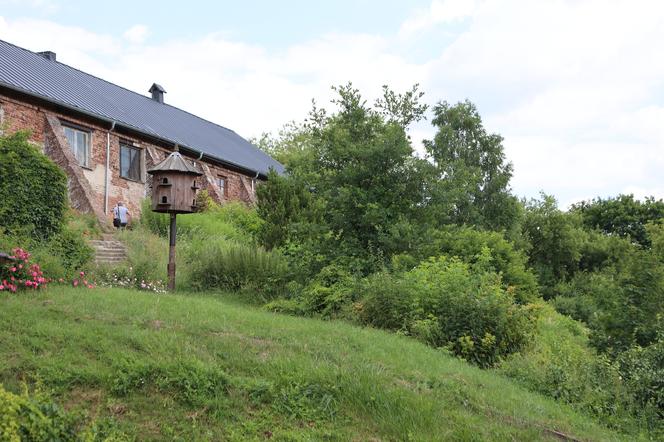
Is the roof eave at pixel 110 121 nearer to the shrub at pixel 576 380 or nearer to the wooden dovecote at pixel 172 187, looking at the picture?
the wooden dovecote at pixel 172 187

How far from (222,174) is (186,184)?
18787mm

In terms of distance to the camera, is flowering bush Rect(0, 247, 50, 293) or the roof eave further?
the roof eave

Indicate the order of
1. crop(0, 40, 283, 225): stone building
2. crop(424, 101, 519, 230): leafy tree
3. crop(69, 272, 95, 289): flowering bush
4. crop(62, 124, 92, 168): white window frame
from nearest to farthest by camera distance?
crop(69, 272, 95, 289): flowering bush → crop(0, 40, 283, 225): stone building → crop(62, 124, 92, 168): white window frame → crop(424, 101, 519, 230): leafy tree

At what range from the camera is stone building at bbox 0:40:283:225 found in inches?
771

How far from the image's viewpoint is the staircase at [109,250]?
47.1 ft

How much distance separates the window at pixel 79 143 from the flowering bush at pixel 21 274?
1327 centimetres

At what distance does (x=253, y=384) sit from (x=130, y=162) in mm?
20156

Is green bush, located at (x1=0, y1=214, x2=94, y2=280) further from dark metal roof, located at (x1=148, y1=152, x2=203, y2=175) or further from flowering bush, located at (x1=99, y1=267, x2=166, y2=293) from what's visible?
dark metal roof, located at (x1=148, y1=152, x2=203, y2=175)

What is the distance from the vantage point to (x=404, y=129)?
12844mm

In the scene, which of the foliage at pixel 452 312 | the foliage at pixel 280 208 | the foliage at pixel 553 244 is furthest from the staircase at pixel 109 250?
the foliage at pixel 553 244

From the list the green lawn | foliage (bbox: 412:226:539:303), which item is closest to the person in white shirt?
foliage (bbox: 412:226:539:303)

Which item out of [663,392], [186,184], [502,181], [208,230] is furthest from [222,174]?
[663,392]

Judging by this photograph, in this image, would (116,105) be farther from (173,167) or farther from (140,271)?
(173,167)

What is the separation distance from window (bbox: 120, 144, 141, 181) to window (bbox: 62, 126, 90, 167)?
1786 mm
